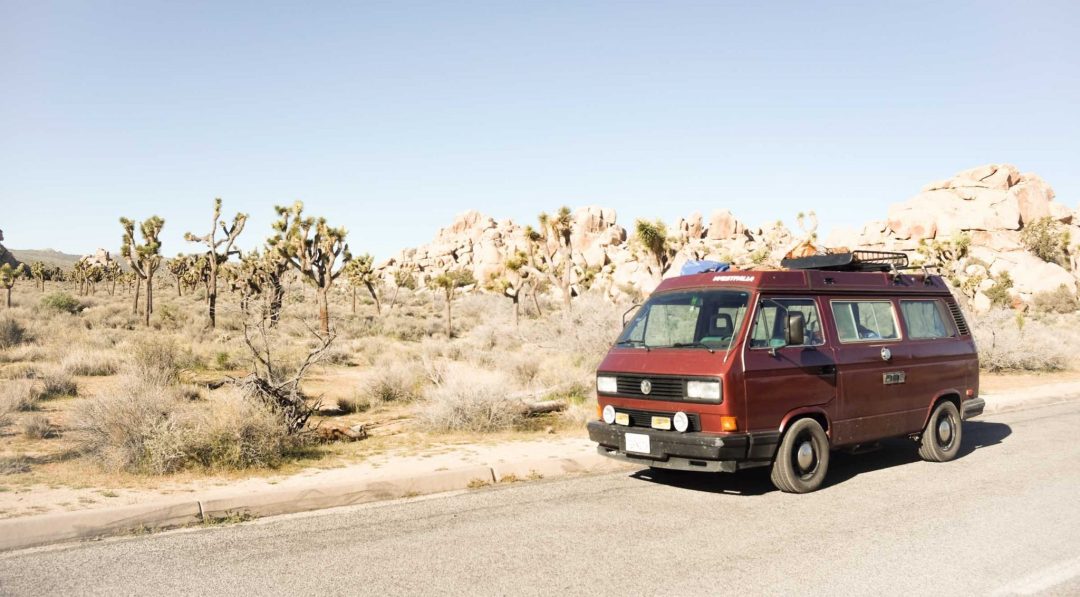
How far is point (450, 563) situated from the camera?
542cm

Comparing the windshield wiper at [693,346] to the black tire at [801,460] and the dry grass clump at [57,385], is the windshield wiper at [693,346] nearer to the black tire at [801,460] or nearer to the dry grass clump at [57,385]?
the black tire at [801,460]

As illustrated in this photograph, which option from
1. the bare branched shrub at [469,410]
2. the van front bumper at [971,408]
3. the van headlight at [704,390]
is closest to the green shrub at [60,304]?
the bare branched shrub at [469,410]

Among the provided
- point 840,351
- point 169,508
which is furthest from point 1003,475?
point 169,508

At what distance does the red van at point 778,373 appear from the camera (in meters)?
7.21

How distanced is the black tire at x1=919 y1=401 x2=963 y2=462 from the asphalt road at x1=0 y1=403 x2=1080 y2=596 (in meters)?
0.92

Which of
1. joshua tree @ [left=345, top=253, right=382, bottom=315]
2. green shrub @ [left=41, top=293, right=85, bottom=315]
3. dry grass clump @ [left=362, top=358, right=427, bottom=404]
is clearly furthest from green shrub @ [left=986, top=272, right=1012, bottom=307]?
green shrub @ [left=41, top=293, right=85, bottom=315]

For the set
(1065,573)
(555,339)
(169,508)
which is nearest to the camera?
(1065,573)

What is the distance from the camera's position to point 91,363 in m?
18.5

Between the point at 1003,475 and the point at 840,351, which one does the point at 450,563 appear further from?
the point at 1003,475

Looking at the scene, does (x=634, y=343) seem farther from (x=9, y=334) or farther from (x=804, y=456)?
(x=9, y=334)

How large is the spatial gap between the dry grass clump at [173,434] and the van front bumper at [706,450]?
15.6 ft

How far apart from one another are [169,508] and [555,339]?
51.3 feet

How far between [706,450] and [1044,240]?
7658 cm

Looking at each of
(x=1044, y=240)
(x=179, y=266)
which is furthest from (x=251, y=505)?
(x=1044, y=240)
